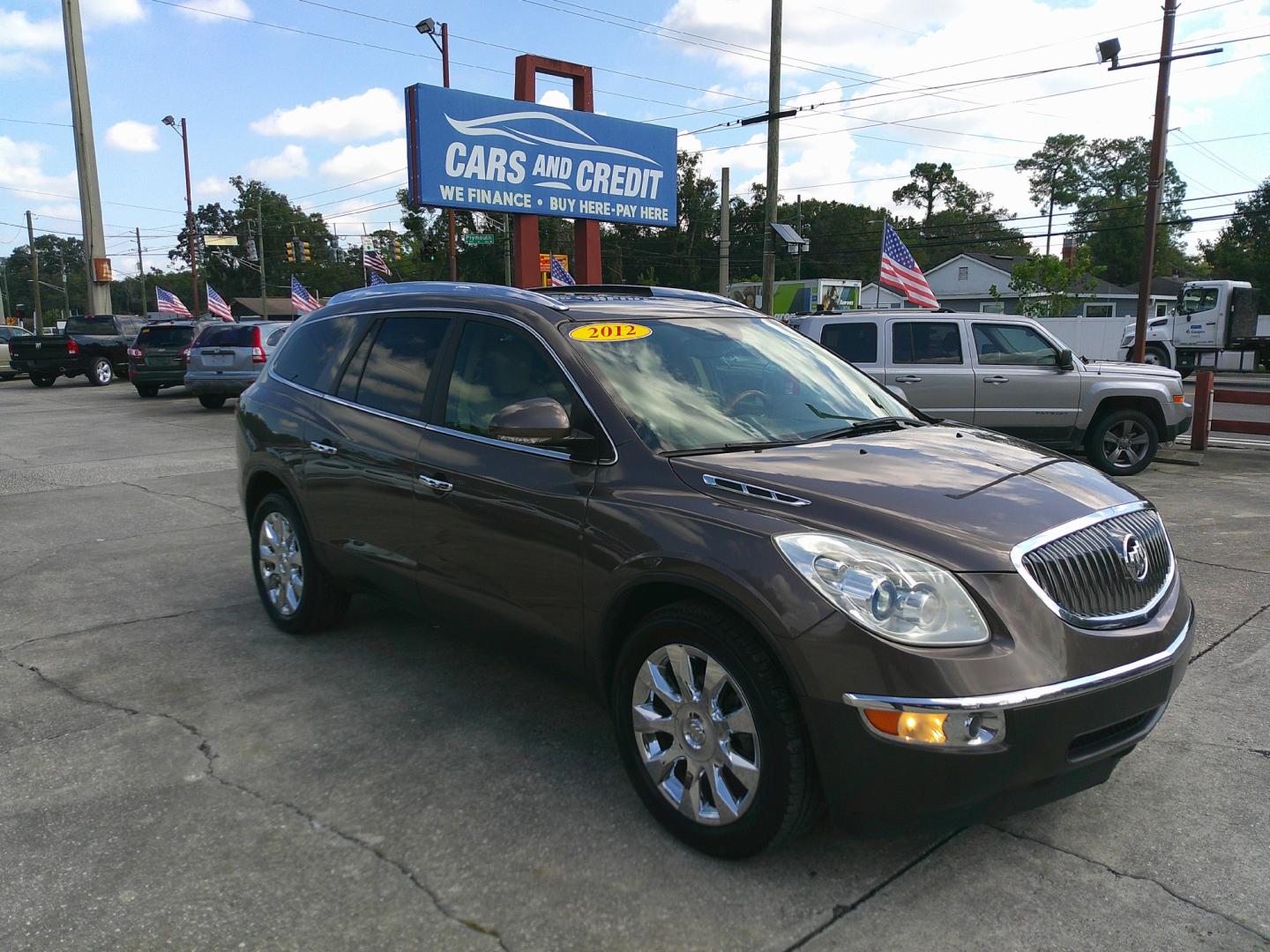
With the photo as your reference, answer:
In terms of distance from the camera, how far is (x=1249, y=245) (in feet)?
209

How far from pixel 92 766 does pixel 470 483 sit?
1.76 metres

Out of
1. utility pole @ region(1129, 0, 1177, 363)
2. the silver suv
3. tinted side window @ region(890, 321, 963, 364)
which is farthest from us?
utility pole @ region(1129, 0, 1177, 363)

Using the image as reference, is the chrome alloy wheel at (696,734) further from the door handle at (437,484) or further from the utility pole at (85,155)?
the utility pole at (85,155)

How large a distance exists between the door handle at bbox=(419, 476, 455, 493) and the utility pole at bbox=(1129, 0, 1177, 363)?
1760 cm

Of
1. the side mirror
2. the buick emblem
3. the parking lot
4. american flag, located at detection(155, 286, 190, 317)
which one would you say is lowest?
the parking lot

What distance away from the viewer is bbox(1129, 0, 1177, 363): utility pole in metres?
17.8

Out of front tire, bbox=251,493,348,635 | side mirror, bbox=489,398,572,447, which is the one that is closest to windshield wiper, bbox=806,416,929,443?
side mirror, bbox=489,398,572,447

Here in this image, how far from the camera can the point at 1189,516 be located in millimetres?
8133

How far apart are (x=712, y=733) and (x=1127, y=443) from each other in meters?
9.37

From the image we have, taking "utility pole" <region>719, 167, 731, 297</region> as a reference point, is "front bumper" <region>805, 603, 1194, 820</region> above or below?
below

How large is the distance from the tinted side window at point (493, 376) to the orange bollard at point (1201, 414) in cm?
1160

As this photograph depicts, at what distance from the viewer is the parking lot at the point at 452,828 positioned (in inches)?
102

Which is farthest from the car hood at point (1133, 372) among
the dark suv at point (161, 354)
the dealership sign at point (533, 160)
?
the dark suv at point (161, 354)

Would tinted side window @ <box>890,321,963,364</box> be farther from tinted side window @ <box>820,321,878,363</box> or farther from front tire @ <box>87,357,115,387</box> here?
front tire @ <box>87,357,115,387</box>
